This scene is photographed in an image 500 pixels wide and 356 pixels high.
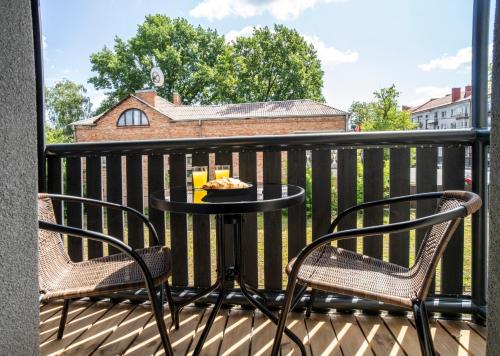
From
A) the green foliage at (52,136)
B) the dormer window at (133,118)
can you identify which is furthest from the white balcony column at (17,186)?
the dormer window at (133,118)

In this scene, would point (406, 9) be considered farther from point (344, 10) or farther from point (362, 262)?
point (362, 262)

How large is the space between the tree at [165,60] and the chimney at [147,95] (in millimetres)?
183

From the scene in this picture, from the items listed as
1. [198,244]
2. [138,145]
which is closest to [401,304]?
[198,244]

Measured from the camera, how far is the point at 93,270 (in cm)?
150

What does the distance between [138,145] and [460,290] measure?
179cm

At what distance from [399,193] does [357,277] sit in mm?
747

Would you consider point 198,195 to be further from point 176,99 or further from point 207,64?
point 176,99

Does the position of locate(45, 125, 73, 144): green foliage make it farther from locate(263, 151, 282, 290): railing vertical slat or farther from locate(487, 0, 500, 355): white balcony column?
locate(487, 0, 500, 355): white balcony column

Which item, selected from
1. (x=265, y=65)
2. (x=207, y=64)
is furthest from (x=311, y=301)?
(x=207, y=64)

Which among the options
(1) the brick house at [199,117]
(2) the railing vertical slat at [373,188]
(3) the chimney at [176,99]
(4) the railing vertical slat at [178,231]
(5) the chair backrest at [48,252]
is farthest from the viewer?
(3) the chimney at [176,99]

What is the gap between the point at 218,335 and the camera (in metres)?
1.73

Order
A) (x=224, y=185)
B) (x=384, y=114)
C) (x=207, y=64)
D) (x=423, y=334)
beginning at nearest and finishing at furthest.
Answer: (x=423, y=334) → (x=224, y=185) → (x=384, y=114) → (x=207, y=64)

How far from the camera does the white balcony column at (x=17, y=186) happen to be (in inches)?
25.3

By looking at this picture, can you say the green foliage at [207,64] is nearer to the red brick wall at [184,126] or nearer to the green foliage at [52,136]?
the red brick wall at [184,126]
